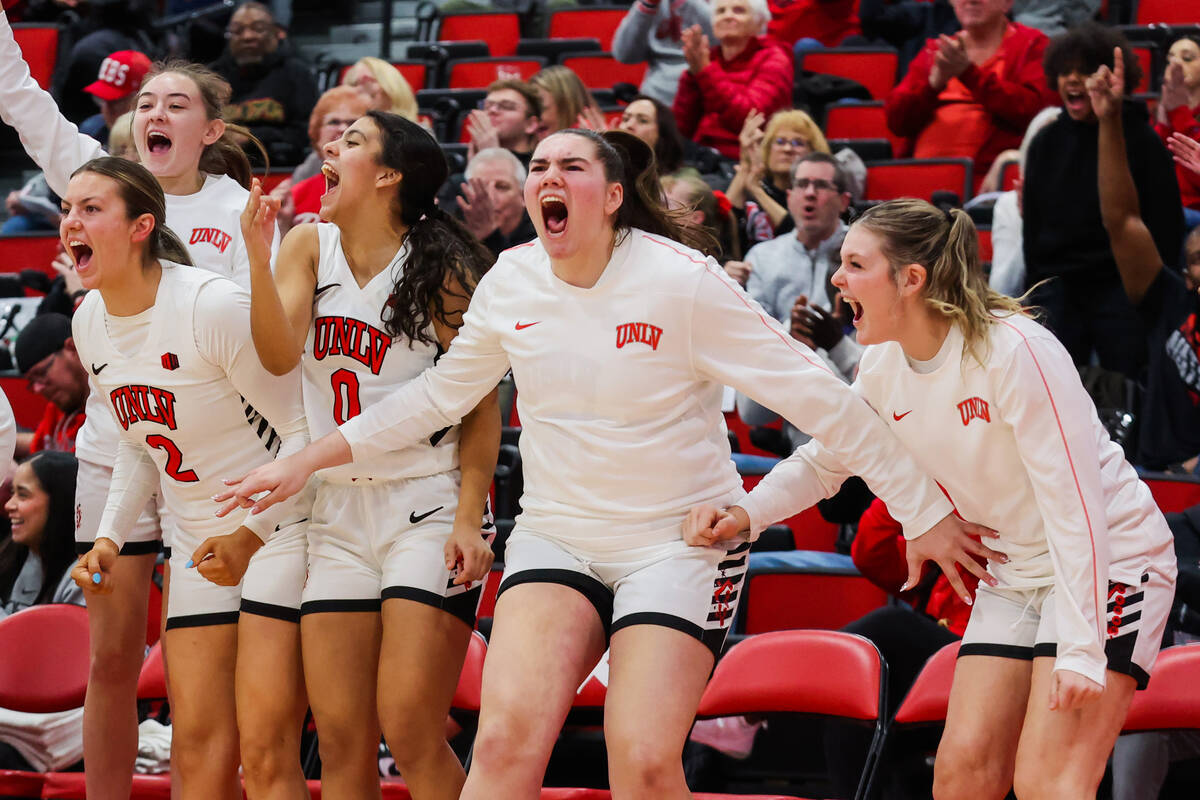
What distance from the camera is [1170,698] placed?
3803 mm

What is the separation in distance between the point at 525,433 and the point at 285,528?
0.69 meters

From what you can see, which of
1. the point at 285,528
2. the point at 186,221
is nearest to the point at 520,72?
the point at 186,221

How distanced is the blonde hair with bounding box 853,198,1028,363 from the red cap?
539cm

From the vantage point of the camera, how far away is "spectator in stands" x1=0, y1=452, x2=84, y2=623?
5.01 meters

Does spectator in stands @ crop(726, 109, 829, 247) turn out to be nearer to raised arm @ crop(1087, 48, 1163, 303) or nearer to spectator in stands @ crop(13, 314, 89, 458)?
raised arm @ crop(1087, 48, 1163, 303)

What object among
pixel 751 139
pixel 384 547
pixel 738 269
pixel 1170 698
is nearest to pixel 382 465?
pixel 384 547

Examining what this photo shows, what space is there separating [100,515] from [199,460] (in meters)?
0.57

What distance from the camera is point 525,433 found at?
352 cm

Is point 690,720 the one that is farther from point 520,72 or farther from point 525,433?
point 520,72

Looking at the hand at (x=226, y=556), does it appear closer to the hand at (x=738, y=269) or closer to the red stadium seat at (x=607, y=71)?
the hand at (x=738, y=269)

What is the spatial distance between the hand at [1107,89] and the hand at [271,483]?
10.9ft

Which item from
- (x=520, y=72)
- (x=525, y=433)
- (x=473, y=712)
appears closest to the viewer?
(x=525, y=433)

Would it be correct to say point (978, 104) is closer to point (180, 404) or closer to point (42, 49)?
point (180, 404)

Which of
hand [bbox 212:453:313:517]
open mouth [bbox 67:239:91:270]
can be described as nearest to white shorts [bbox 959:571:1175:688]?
hand [bbox 212:453:313:517]
